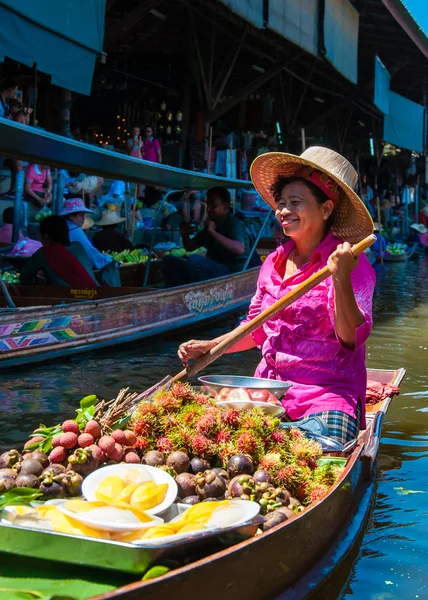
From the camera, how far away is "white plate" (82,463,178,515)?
233 centimetres

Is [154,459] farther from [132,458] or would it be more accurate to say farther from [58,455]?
[58,455]

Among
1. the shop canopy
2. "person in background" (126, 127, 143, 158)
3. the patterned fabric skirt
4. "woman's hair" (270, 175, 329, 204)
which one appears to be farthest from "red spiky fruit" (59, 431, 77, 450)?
"person in background" (126, 127, 143, 158)

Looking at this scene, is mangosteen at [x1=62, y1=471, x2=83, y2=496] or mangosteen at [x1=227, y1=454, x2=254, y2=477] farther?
mangosteen at [x1=227, y1=454, x2=254, y2=477]

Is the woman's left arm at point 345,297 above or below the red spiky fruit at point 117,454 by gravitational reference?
above

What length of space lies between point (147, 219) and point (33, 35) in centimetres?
685

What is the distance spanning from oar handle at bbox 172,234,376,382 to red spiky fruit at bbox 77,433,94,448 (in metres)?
0.66

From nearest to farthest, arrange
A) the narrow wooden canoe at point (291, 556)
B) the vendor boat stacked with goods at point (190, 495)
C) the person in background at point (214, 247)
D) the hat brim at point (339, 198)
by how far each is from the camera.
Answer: the narrow wooden canoe at point (291, 556) → the vendor boat stacked with goods at point (190, 495) → the hat brim at point (339, 198) → the person in background at point (214, 247)

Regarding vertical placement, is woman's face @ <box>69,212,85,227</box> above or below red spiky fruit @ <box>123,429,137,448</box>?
above

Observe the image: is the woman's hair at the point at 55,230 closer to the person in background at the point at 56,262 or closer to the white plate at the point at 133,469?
the person in background at the point at 56,262

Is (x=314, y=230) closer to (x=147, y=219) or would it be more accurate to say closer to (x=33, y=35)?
(x=33, y=35)

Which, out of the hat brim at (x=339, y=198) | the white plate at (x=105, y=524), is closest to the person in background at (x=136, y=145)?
the hat brim at (x=339, y=198)

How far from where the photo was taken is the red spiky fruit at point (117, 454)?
2.68 m

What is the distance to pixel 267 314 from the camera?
322cm

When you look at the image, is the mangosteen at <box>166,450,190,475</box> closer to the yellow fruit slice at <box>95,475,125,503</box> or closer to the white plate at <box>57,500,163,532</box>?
the yellow fruit slice at <box>95,475,125,503</box>
